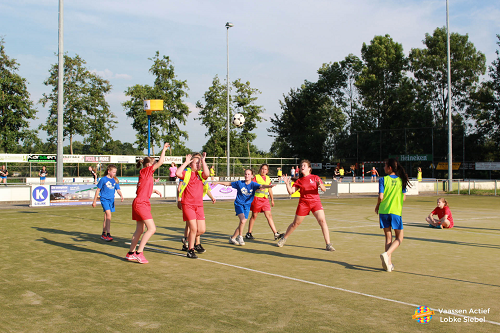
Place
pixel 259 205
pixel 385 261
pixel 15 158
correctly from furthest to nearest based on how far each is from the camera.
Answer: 1. pixel 15 158
2. pixel 259 205
3. pixel 385 261

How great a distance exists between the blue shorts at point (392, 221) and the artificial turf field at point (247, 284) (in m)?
0.78

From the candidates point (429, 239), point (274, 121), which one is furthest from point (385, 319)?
point (274, 121)

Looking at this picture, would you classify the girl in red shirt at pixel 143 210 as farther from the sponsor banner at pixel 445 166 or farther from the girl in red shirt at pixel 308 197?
the sponsor banner at pixel 445 166

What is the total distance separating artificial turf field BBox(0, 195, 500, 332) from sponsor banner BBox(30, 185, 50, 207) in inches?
398

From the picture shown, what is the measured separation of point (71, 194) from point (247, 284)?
17.8 metres

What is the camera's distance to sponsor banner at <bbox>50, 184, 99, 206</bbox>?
21500 millimetres

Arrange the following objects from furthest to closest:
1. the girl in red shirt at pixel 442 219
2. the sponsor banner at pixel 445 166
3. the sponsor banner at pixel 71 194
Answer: the sponsor banner at pixel 445 166 → the sponsor banner at pixel 71 194 → the girl in red shirt at pixel 442 219

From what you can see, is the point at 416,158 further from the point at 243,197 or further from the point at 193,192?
the point at 193,192

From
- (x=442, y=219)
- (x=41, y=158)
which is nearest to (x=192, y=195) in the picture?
(x=442, y=219)

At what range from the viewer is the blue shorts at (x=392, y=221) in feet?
24.3

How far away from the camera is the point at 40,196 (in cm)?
2122

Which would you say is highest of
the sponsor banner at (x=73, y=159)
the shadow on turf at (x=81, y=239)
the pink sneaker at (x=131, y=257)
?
the sponsor banner at (x=73, y=159)

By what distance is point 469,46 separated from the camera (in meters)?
58.9

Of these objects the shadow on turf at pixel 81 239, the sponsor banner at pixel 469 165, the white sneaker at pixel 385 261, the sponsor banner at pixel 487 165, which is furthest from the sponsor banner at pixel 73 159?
the sponsor banner at pixel 487 165
